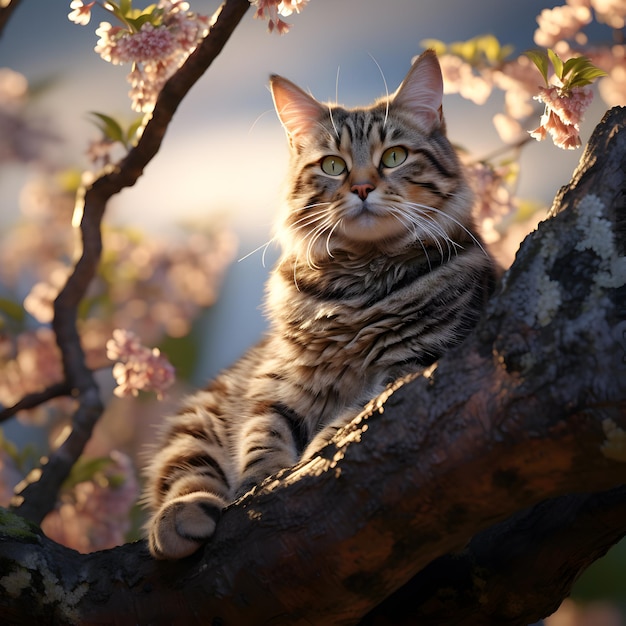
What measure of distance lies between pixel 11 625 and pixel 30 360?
1.25 meters

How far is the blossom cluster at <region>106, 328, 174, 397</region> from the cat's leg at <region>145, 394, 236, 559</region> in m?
0.24

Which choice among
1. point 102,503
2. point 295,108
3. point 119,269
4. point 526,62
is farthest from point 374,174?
point 119,269

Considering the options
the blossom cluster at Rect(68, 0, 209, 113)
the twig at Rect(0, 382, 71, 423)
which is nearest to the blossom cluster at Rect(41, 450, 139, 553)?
the twig at Rect(0, 382, 71, 423)

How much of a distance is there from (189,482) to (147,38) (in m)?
0.87

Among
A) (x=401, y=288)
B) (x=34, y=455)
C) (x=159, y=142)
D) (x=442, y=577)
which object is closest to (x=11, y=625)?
(x=442, y=577)

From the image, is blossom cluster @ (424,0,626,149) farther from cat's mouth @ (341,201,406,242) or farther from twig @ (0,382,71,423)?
twig @ (0,382,71,423)

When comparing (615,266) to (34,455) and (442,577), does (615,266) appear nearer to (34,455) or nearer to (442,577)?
(442,577)

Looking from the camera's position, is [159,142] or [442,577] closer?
[442,577]

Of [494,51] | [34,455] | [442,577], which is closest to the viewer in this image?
[442,577]

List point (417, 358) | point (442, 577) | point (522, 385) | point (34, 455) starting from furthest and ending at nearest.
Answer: point (34, 455), point (417, 358), point (442, 577), point (522, 385)

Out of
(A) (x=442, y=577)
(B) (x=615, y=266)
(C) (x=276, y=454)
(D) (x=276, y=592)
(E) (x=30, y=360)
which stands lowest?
(A) (x=442, y=577)

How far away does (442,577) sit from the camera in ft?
3.41

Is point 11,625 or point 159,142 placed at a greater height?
point 159,142

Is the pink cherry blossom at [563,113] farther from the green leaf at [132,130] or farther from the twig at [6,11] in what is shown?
the twig at [6,11]
